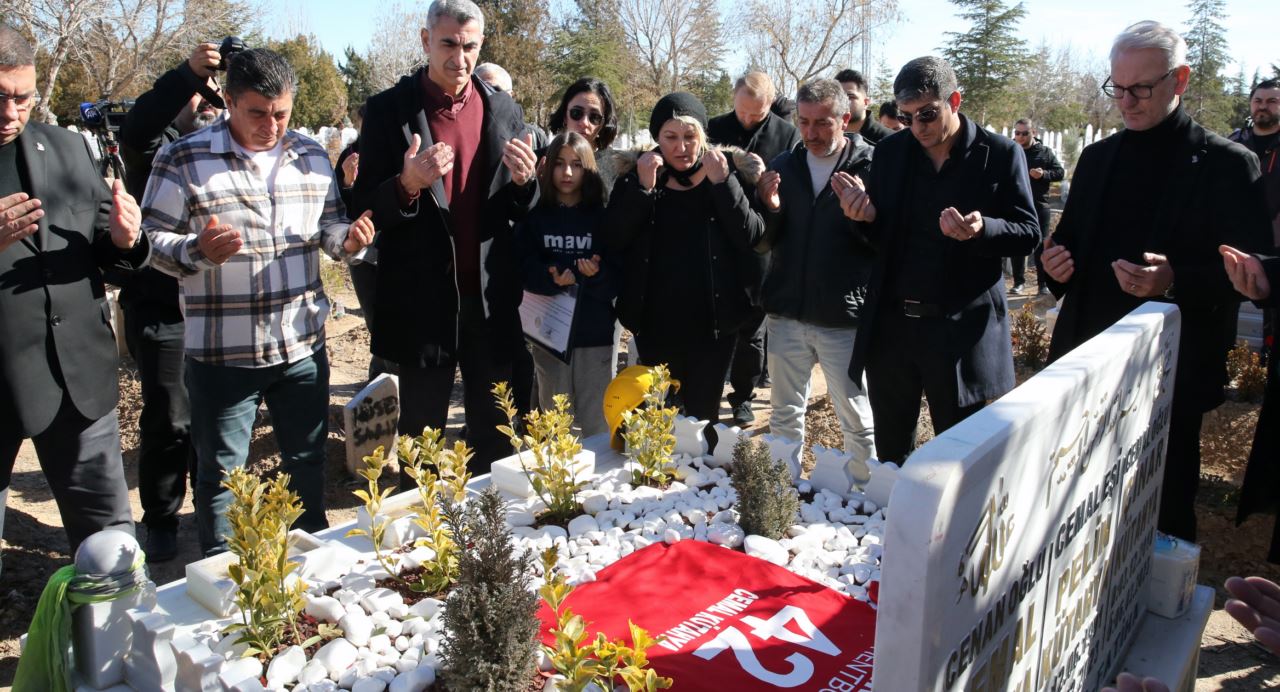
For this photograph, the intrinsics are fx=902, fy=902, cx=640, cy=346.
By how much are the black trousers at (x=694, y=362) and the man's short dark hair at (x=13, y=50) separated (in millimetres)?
2484

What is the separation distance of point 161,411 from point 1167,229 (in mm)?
4120

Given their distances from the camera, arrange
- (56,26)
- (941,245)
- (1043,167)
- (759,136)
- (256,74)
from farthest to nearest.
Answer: (56,26) → (1043,167) → (759,136) → (941,245) → (256,74)

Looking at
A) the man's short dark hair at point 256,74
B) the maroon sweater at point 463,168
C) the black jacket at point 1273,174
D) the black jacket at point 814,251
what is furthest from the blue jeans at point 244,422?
the black jacket at point 1273,174

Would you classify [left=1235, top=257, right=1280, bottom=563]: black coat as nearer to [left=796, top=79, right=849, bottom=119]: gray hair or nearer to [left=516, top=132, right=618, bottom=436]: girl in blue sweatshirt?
[left=796, top=79, right=849, bottom=119]: gray hair

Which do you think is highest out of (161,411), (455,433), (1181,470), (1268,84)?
(1268,84)

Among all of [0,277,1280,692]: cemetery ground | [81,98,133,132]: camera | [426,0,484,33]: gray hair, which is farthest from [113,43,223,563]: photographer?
[81,98,133,132]: camera

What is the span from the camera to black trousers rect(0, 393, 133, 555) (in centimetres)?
293

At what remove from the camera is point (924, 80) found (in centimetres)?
331

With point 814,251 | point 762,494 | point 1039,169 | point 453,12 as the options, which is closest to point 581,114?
point 453,12

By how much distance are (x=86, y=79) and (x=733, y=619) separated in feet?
120

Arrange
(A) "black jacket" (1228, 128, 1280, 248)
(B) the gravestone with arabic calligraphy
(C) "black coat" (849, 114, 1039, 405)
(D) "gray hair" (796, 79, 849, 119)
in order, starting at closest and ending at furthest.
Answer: (B) the gravestone with arabic calligraphy < (C) "black coat" (849, 114, 1039, 405) < (D) "gray hair" (796, 79, 849, 119) < (A) "black jacket" (1228, 128, 1280, 248)

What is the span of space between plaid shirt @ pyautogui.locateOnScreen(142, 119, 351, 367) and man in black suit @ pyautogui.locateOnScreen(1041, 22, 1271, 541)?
276cm

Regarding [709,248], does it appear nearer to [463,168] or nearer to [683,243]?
[683,243]

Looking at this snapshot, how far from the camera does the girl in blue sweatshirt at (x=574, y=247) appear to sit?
4.14m
